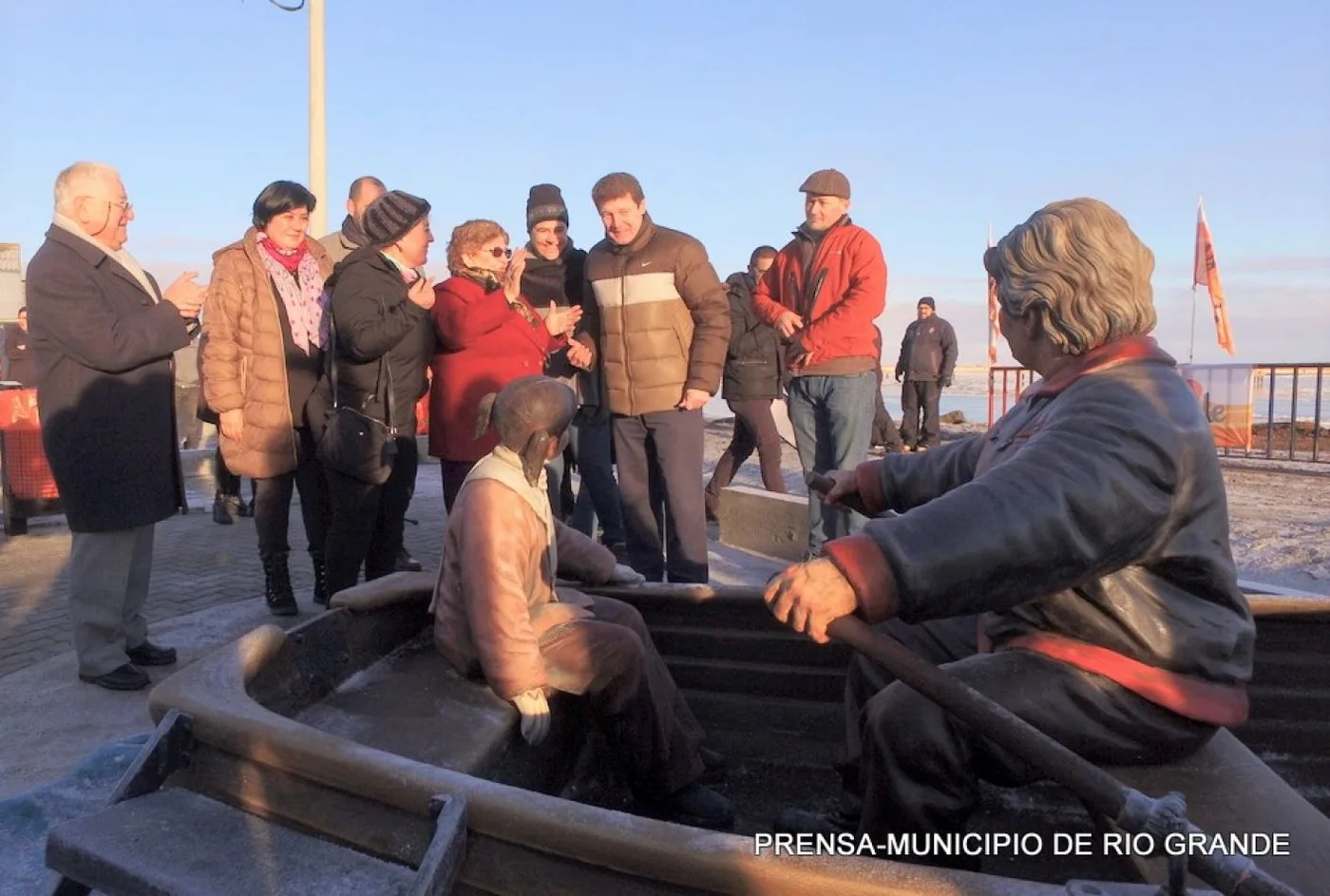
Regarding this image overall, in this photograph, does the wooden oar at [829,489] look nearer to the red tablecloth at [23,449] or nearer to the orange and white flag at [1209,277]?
the red tablecloth at [23,449]

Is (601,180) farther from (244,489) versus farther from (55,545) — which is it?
(244,489)

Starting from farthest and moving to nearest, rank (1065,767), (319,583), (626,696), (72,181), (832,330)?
1. (832,330)
2. (319,583)
3. (72,181)
4. (626,696)
5. (1065,767)

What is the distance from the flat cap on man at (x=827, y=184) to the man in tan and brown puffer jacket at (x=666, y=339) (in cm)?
120

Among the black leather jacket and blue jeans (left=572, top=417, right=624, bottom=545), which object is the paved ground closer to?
blue jeans (left=572, top=417, right=624, bottom=545)

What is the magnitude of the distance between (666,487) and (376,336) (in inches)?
57.0

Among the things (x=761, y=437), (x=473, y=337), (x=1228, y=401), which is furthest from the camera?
(x=1228, y=401)

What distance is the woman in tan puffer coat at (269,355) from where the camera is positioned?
458 centimetres

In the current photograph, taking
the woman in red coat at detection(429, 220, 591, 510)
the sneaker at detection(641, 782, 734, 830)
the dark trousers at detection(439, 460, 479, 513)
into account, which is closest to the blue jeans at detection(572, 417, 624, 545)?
the woman in red coat at detection(429, 220, 591, 510)

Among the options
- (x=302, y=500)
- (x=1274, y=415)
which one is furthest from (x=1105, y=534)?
(x=1274, y=415)

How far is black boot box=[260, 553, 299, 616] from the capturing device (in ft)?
16.1

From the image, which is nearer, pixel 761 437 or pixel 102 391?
pixel 102 391

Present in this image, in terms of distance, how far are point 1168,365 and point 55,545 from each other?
736 cm

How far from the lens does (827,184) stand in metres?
5.67

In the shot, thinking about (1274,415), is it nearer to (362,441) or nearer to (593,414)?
(593,414)
